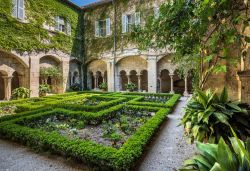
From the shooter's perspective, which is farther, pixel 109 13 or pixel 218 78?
pixel 109 13

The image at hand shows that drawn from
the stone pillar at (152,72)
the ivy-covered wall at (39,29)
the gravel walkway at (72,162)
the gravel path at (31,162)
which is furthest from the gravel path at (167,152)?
the ivy-covered wall at (39,29)

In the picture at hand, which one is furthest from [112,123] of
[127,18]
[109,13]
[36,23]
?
[109,13]

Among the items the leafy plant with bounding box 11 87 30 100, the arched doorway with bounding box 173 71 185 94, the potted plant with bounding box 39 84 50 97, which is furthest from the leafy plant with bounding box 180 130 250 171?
the arched doorway with bounding box 173 71 185 94

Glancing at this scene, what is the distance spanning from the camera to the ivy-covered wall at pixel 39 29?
1029 centimetres

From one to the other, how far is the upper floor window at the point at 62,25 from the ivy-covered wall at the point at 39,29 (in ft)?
1.03

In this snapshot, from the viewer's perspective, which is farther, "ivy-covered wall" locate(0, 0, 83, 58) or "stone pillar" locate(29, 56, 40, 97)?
"stone pillar" locate(29, 56, 40, 97)

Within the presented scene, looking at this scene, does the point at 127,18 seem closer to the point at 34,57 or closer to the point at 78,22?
the point at 78,22

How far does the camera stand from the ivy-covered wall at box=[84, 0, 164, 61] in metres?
13.9

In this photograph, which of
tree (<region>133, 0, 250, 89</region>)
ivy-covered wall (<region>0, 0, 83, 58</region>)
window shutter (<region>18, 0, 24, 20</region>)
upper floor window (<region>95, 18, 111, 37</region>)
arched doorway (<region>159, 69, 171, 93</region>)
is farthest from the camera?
arched doorway (<region>159, 69, 171, 93</region>)

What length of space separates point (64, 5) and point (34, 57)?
5710mm

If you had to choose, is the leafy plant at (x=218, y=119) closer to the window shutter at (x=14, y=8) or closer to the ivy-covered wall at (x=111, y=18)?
the ivy-covered wall at (x=111, y=18)

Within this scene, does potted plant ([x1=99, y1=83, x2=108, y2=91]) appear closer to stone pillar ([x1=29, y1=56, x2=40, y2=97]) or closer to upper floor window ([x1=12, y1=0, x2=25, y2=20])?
stone pillar ([x1=29, y1=56, x2=40, y2=97])

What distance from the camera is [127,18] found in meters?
14.7

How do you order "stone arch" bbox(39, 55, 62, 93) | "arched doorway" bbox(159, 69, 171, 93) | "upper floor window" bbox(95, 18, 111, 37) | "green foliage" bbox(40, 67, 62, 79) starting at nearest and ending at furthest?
"green foliage" bbox(40, 67, 62, 79), "stone arch" bbox(39, 55, 62, 93), "upper floor window" bbox(95, 18, 111, 37), "arched doorway" bbox(159, 69, 171, 93)
